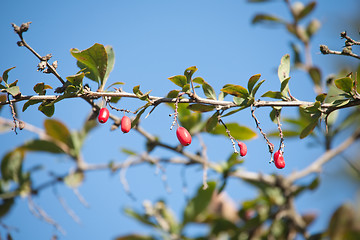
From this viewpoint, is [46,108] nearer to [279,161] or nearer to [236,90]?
[236,90]

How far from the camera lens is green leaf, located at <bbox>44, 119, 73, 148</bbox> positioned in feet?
9.44

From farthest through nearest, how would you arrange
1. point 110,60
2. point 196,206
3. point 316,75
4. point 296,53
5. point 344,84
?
1. point 296,53
2. point 316,75
3. point 196,206
4. point 110,60
5. point 344,84

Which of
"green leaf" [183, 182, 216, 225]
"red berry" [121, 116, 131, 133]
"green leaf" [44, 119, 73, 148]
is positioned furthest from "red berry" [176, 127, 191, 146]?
"green leaf" [44, 119, 73, 148]

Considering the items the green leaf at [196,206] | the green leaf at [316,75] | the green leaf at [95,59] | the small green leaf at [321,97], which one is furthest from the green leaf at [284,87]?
the green leaf at [316,75]

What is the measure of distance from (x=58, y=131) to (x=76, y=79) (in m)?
1.65

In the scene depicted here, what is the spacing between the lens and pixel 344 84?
1371mm

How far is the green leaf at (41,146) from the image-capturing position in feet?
9.43

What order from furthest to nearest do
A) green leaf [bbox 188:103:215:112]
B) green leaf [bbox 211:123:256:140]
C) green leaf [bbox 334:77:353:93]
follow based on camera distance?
green leaf [bbox 211:123:256:140] → green leaf [bbox 188:103:215:112] → green leaf [bbox 334:77:353:93]

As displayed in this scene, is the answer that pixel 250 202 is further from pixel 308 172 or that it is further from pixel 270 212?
pixel 308 172

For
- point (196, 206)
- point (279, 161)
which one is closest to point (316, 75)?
point (196, 206)

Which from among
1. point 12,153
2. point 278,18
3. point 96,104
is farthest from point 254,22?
point 12,153

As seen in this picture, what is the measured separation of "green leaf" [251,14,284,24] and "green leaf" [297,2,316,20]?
7.2 inches

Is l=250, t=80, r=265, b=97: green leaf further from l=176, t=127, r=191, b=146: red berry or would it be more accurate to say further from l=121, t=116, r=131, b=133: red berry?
l=121, t=116, r=131, b=133: red berry

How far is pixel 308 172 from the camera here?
264 centimetres
